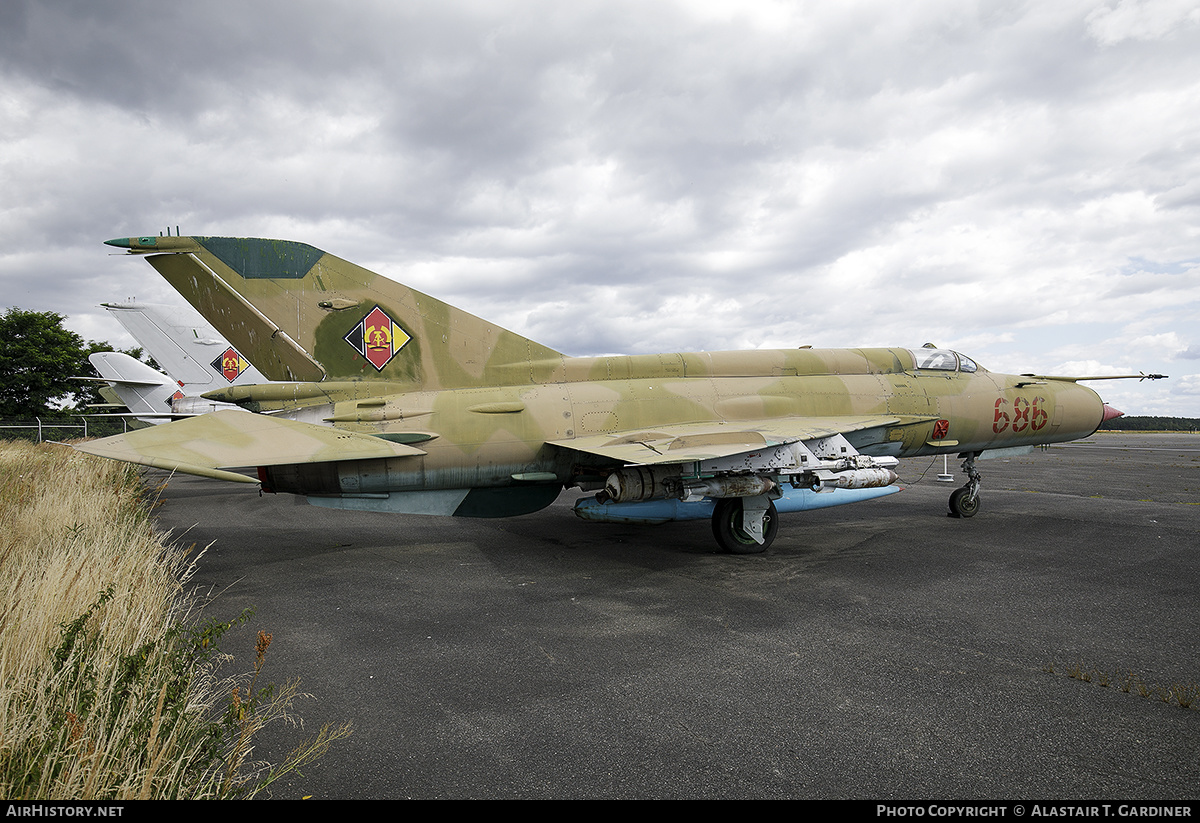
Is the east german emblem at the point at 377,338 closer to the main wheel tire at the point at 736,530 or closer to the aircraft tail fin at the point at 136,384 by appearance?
the main wheel tire at the point at 736,530

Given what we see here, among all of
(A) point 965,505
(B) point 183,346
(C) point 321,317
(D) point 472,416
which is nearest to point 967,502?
(A) point 965,505

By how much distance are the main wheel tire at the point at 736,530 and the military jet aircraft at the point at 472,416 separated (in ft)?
0.07

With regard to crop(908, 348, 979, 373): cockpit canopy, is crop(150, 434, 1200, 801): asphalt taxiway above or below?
below

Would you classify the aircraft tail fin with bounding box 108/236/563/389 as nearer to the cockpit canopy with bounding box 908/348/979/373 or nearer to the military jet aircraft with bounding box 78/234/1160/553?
the military jet aircraft with bounding box 78/234/1160/553

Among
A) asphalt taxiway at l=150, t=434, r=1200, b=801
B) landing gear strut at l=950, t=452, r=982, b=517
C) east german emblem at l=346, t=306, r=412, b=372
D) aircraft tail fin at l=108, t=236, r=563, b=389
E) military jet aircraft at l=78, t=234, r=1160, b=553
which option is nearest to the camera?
asphalt taxiway at l=150, t=434, r=1200, b=801

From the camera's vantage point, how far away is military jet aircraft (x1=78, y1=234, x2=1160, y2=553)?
720 centimetres

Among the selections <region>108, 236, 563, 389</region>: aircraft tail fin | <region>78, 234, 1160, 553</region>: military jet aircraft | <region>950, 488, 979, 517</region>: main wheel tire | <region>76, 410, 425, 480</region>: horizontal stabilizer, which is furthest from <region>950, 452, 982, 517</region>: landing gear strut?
<region>76, 410, 425, 480</region>: horizontal stabilizer

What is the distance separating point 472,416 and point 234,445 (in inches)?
107

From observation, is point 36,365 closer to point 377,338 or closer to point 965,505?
point 377,338

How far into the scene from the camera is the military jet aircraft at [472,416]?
7199 mm

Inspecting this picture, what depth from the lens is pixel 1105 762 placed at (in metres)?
3.00

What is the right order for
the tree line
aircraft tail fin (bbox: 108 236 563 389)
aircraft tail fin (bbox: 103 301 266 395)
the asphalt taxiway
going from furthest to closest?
1. the tree line
2. aircraft tail fin (bbox: 103 301 266 395)
3. aircraft tail fin (bbox: 108 236 563 389)
4. the asphalt taxiway

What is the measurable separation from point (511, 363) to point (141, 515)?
6232mm

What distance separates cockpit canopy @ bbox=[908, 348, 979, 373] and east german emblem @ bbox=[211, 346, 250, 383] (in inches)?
674
